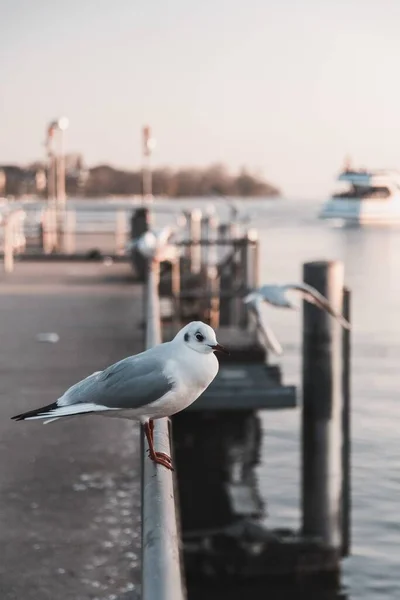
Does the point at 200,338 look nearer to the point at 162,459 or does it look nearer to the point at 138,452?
the point at 162,459

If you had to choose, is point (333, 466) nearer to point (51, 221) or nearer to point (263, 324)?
point (263, 324)

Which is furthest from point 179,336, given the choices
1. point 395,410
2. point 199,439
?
point 395,410

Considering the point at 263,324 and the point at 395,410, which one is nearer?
the point at 263,324

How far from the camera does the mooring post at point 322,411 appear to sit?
1209cm

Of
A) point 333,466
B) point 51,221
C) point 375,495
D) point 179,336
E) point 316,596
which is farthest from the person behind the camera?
point 51,221

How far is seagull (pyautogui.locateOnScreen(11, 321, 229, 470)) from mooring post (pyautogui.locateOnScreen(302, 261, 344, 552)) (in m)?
6.82

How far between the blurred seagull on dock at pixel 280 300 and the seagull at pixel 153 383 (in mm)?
6077

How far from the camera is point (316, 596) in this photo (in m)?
13.4

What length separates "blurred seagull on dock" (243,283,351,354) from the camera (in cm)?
1149

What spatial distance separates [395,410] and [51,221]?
1299cm

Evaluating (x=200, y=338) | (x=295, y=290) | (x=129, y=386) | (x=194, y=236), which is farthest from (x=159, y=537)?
(x=194, y=236)

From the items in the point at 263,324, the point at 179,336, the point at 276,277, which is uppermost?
the point at 179,336

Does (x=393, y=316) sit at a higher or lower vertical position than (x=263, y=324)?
lower

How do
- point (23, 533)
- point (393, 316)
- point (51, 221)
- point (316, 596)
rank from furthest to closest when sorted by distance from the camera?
point (393, 316) → point (51, 221) → point (316, 596) → point (23, 533)
